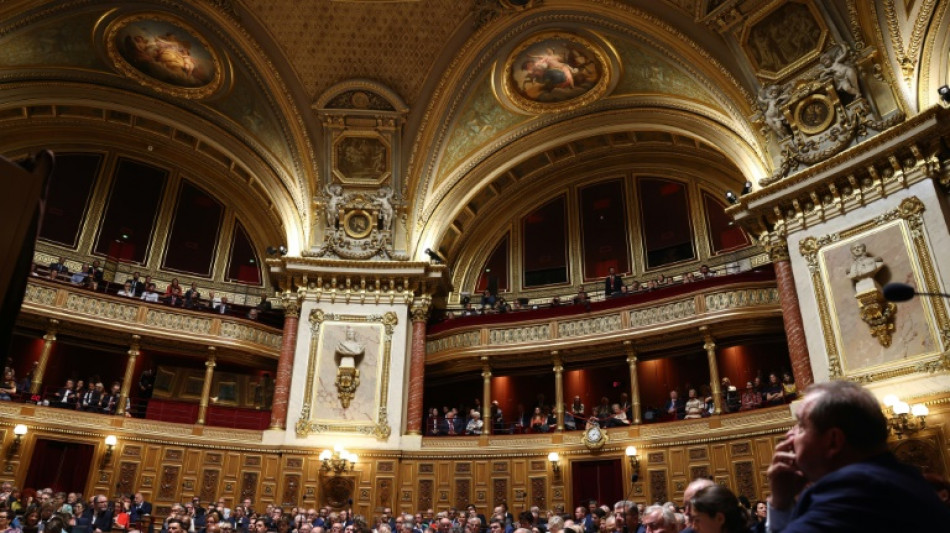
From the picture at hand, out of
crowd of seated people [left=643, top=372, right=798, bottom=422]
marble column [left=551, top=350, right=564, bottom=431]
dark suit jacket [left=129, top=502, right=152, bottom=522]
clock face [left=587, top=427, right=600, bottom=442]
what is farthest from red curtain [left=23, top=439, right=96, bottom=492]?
crowd of seated people [left=643, top=372, right=798, bottom=422]

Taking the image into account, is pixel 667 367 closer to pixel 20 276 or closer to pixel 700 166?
pixel 700 166

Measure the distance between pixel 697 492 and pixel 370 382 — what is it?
1559 cm

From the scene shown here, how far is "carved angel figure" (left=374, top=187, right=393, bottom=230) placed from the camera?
20.0 m

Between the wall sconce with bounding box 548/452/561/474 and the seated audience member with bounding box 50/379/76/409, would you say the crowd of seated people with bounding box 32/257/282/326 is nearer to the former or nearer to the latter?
the seated audience member with bounding box 50/379/76/409

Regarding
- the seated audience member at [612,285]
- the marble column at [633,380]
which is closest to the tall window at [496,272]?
the seated audience member at [612,285]

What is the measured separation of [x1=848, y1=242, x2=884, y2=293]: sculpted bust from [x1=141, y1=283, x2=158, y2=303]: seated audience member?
17.2m

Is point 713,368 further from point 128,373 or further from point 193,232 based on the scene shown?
point 193,232

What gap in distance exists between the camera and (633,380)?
1714cm

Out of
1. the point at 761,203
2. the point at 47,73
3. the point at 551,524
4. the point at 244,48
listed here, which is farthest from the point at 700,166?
the point at 47,73

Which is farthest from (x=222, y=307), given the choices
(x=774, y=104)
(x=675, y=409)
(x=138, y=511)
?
(x=774, y=104)

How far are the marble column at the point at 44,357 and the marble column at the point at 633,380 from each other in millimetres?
14706

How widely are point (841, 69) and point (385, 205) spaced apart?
40.0ft

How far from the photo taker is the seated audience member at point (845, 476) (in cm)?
161

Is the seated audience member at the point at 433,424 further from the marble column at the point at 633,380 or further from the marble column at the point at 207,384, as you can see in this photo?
the marble column at the point at 207,384
